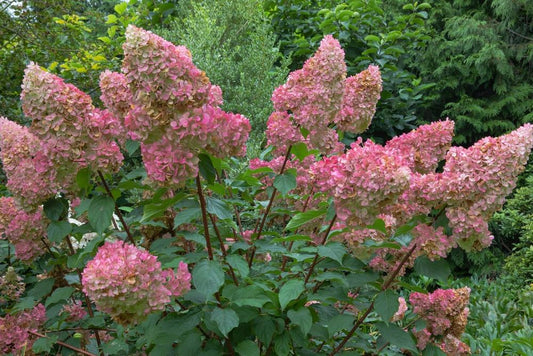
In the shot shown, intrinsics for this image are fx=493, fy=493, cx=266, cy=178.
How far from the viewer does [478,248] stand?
68.9 inches

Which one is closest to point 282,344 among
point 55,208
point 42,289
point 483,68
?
point 55,208

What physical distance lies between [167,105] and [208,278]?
54 cm

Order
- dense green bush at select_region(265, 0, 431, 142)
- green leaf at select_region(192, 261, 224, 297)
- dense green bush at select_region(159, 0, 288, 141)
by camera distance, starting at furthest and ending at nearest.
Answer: dense green bush at select_region(265, 0, 431, 142) → dense green bush at select_region(159, 0, 288, 141) → green leaf at select_region(192, 261, 224, 297)

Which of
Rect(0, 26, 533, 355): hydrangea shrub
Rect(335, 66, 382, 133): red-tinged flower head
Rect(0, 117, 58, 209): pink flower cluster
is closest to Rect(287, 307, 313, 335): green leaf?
Rect(0, 26, 533, 355): hydrangea shrub

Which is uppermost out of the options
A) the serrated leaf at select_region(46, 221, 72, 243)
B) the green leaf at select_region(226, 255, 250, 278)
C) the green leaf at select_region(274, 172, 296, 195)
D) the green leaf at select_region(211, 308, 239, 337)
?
the green leaf at select_region(274, 172, 296, 195)

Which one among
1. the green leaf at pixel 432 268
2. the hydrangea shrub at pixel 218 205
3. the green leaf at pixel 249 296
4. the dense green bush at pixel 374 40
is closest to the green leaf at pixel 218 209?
the hydrangea shrub at pixel 218 205

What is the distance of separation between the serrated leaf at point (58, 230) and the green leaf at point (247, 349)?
2.61 ft

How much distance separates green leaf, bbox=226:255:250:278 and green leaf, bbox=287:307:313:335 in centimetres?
24

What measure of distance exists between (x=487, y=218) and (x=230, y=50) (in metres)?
5.29

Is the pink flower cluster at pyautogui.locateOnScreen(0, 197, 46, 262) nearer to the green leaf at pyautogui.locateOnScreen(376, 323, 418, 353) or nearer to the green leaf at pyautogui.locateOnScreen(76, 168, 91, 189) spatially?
the green leaf at pyautogui.locateOnScreen(76, 168, 91, 189)

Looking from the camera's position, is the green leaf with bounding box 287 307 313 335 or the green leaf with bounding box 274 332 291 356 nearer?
the green leaf with bounding box 287 307 313 335

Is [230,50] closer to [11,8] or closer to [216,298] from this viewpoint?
[11,8]

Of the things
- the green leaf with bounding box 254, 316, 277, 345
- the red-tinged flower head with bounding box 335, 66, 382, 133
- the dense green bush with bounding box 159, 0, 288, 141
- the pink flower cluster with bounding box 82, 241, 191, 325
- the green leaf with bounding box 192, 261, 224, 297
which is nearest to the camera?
the pink flower cluster with bounding box 82, 241, 191, 325

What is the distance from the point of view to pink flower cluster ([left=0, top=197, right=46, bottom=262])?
2135 mm
